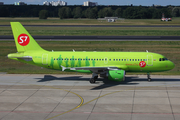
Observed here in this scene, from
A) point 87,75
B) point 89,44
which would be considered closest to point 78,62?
point 87,75

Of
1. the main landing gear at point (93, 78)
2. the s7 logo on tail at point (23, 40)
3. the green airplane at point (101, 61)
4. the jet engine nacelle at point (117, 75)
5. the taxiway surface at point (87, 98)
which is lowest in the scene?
the taxiway surface at point (87, 98)

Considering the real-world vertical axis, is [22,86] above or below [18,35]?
below

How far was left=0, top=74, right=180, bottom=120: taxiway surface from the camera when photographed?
81.4 ft

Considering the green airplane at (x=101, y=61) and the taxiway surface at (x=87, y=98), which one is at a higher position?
the green airplane at (x=101, y=61)

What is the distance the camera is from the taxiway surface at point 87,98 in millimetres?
24797

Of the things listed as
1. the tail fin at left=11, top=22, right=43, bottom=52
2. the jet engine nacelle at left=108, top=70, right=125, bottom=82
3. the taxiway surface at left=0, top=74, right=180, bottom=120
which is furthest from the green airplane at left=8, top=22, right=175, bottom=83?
the taxiway surface at left=0, top=74, right=180, bottom=120

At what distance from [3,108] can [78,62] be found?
44.6ft

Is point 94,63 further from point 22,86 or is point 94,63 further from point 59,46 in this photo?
point 59,46

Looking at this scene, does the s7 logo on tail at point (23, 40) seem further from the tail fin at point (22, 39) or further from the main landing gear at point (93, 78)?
the main landing gear at point (93, 78)

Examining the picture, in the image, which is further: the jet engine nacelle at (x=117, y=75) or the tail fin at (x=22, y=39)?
the tail fin at (x=22, y=39)

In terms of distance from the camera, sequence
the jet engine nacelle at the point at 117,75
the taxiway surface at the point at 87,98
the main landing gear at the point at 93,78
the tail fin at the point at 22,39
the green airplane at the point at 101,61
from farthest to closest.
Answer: the tail fin at the point at 22,39, the green airplane at the point at 101,61, the main landing gear at the point at 93,78, the jet engine nacelle at the point at 117,75, the taxiway surface at the point at 87,98

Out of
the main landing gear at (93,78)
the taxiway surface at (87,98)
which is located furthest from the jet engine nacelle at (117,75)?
the main landing gear at (93,78)

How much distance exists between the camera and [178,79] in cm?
3950

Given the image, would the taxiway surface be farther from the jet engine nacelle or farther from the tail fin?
the tail fin
